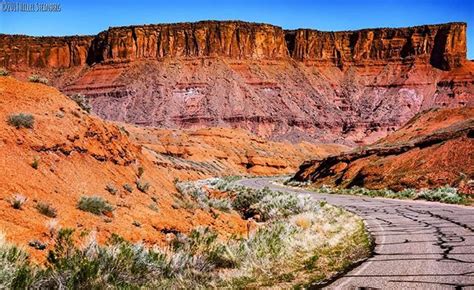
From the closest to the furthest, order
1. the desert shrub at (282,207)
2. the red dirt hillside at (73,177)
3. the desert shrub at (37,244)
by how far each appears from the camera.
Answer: the desert shrub at (37,244), the red dirt hillside at (73,177), the desert shrub at (282,207)

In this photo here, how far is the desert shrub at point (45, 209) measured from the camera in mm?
12484

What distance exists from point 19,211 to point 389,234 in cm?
930

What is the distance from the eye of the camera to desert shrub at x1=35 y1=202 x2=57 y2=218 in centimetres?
Answer: 1248

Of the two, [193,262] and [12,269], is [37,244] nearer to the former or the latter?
[193,262]

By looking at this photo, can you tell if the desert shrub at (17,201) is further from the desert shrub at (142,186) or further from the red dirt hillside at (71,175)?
the desert shrub at (142,186)

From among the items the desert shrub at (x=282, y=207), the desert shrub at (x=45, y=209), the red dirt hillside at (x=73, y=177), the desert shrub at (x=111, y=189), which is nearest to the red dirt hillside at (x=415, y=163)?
the desert shrub at (x=282, y=207)

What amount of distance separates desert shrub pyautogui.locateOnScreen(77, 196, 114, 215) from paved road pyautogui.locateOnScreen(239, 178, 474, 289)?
7084 mm

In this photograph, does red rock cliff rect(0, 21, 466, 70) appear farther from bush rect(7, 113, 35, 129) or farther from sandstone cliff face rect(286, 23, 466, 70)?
bush rect(7, 113, 35, 129)

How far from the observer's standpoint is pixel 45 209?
1252cm

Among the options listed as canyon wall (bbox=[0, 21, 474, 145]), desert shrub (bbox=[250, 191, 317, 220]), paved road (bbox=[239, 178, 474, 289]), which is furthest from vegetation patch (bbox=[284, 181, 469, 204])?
canyon wall (bbox=[0, 21, 474, 145])

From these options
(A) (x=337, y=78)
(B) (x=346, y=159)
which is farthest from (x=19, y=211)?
(A) (x=337, y=78)

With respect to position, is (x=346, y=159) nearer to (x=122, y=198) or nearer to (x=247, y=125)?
(x=122, y=198)

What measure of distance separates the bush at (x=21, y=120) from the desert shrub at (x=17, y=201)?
410cm

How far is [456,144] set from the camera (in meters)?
37.7
